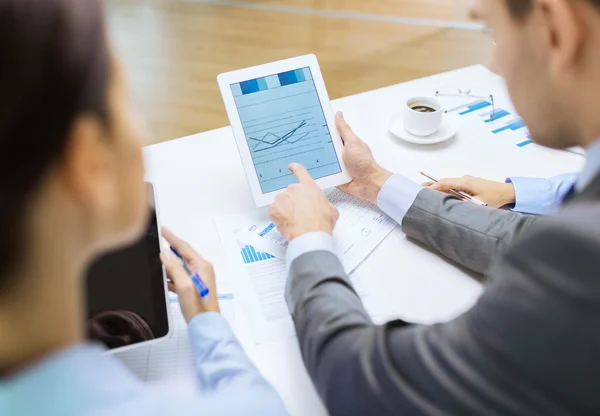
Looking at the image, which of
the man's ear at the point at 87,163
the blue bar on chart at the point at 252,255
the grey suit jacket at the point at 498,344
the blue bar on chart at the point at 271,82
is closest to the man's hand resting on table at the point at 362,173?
the blue bar on chart at the point at 271,82

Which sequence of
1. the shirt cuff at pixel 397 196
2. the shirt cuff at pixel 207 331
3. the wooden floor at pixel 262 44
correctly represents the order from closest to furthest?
the shirt cuff at pixel 207 331 → the shirt cuff at pixel 397 196 → the wooden floor at pixel 262 44

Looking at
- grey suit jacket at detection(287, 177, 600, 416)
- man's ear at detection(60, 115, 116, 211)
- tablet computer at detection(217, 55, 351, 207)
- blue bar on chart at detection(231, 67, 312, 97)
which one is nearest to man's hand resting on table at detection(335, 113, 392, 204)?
tablet computer at detection(217, 55, 351, 207)

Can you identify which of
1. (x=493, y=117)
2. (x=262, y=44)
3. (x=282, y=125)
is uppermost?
(x=282, y=125)

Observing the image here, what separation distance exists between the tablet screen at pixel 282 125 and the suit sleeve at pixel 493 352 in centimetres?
42

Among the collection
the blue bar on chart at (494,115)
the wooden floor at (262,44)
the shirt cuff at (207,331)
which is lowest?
the wooden floor at (262,44)

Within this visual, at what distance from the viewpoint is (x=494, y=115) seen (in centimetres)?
146

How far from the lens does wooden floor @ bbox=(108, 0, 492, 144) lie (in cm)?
273

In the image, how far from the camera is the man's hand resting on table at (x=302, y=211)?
101 cm

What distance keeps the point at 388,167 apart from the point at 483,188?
21 centimetres

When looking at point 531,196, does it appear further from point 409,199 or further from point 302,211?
point 302,211

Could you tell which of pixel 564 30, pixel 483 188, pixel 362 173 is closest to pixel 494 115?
pixel 483 188

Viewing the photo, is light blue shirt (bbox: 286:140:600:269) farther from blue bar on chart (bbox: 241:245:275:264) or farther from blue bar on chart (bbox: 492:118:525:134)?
blue bar on chart (bbox: 492:118:525:134)

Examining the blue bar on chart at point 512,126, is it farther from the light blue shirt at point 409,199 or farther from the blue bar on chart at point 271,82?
the blue bar on chart at point 271,82

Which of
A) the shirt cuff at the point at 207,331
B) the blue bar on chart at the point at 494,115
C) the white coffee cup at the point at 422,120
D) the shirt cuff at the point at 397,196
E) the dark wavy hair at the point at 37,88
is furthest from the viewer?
the blue bar on chart at the point at 494,115
